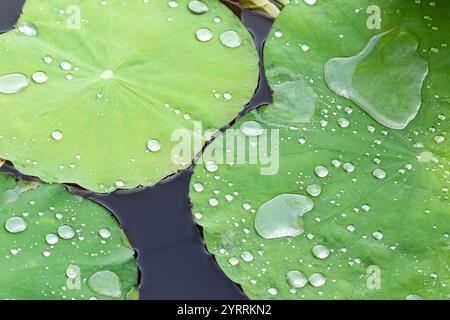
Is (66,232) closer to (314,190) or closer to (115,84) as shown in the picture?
(115,84)

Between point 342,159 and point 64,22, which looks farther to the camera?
point 64,22

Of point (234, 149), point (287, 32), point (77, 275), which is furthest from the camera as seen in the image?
point (287, 32)

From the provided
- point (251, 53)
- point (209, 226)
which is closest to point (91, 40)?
point (251, 53)

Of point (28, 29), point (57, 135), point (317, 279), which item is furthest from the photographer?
point (28, 29)

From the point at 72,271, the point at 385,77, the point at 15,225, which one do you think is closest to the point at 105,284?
the point at 72,271

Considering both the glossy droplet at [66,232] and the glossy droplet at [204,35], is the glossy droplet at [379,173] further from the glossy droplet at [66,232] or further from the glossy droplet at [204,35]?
the glossy droplet at [66,232]

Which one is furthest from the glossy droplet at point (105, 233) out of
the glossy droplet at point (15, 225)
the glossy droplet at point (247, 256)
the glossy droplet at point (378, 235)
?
the glossy droplet at point (378, 235)

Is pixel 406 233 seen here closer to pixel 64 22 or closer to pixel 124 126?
pixel 124 126

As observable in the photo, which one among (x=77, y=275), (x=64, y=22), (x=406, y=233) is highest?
(x=64, y=22)
